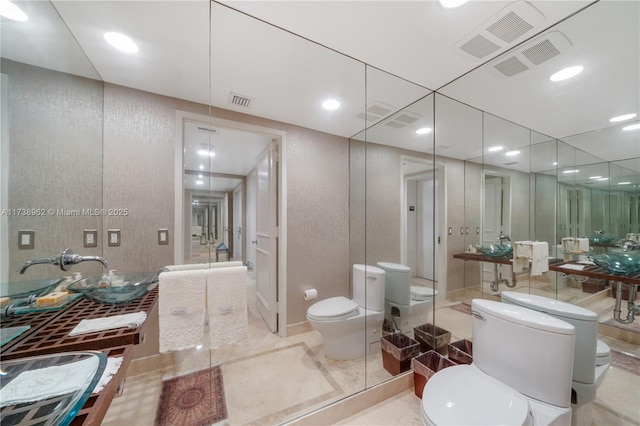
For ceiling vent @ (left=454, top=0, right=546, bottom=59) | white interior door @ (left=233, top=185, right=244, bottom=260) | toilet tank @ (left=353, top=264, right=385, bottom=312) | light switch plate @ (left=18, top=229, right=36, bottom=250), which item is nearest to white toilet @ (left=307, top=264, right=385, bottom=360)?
toilet tank @ (left=353, top=264, right=385, bottom=312)

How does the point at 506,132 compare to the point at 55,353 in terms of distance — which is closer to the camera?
the point at 55,353

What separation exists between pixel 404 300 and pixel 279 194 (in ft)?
4.98

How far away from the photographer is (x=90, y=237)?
4.27ft

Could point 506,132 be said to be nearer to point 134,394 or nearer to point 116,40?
point 116,40

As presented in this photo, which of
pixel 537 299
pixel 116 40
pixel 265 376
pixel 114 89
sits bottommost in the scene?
pixel 265 376

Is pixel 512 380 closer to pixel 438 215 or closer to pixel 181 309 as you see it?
pixel 438 215

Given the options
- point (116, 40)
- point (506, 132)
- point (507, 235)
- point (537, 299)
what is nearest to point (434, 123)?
point (506, 132)

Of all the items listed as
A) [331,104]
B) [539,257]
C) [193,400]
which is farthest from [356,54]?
[193,400]

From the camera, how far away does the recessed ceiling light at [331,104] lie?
1907 millimetres

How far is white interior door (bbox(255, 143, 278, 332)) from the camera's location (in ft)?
6.31

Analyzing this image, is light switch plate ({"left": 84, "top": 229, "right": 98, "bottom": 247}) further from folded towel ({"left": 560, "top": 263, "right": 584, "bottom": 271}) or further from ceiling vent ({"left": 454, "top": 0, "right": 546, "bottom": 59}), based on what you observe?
folded towel ({"left": 560, "top": 263, "right": 584, "bottom": 271})

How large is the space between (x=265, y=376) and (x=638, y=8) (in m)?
3.17

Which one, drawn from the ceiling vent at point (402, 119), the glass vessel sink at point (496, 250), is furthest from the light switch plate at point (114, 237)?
the glass vessel sink at point (496, 250)

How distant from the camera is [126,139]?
4.58 feet
